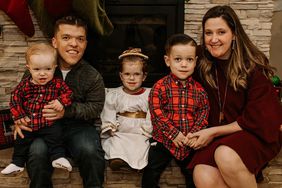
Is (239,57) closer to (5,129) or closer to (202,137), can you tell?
(202,137)

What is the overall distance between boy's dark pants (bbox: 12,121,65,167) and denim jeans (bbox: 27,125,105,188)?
0.03m

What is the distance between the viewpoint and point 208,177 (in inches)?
58.4

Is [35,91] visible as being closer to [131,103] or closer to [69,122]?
[69,122]

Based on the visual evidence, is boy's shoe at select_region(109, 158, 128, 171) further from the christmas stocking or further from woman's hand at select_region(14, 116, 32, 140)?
the christmas stocking

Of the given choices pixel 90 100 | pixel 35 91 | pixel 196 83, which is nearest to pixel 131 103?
pixel 90 100

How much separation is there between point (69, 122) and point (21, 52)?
1.96 ft

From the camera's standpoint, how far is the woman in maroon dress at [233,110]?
4.83 ft

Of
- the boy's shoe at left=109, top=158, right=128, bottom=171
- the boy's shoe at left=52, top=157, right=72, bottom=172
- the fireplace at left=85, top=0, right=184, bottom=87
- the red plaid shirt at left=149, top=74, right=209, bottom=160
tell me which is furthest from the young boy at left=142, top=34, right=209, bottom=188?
the fireplace at left=85, top=0, right=184, bottom=87

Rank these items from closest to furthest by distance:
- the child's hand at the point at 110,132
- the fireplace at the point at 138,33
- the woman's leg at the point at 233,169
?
the woman's leg at the point at 233,169, the child's hand at the point at 110,132, the fireplace at the point at 138,33

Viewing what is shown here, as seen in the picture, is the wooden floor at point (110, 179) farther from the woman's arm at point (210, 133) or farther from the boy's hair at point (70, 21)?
the boy's hair at point (70, 21)

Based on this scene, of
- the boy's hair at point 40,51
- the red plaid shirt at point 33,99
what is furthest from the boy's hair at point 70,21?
the red plaid shirt at point 33,99

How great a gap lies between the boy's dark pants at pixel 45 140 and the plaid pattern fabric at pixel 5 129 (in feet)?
0.89

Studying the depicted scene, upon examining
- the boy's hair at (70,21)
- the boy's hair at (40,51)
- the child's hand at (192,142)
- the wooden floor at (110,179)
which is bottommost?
the wooden floor at (110,179)

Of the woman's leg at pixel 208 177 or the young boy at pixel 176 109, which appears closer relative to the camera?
the woman's leg at pixel 208 177
